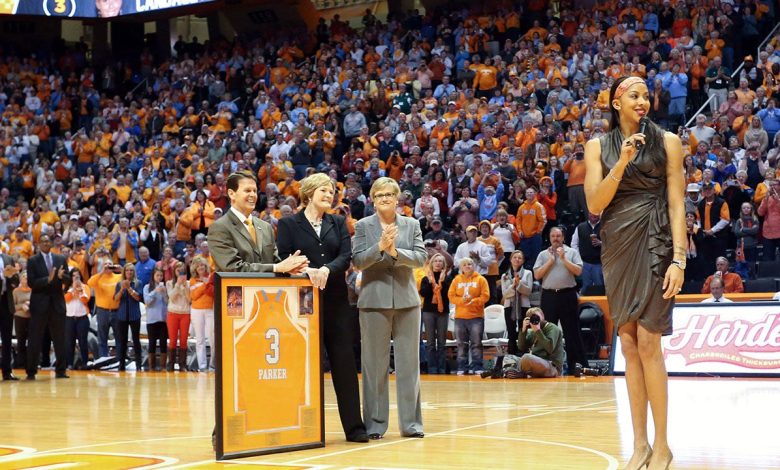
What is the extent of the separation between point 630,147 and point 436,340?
11146 mm

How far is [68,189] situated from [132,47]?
27.2ft

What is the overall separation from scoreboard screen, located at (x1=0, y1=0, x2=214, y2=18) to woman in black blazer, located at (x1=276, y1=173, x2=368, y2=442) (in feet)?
71.0

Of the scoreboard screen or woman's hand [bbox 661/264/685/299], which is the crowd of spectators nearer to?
the scoreboard screen

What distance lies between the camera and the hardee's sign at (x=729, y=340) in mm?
13195

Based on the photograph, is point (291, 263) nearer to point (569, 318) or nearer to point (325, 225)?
point (325, 225)

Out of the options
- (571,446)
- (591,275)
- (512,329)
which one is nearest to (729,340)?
(591,275)

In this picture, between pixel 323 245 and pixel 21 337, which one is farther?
pixel 21 337

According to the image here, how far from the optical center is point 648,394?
5238mm

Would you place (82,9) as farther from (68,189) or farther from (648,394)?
(648,394)

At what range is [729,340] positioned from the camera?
13586 mm

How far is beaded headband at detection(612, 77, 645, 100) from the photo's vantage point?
5.45 meters

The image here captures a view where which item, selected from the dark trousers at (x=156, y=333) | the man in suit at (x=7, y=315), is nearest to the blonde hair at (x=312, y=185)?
the man in suit at (x=7, y=315)

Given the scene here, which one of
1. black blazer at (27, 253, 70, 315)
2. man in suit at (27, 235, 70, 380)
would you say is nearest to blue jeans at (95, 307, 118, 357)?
man in suit at (27, 235, 70, 380)

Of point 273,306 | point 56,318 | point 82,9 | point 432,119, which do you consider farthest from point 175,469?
point 82,9
